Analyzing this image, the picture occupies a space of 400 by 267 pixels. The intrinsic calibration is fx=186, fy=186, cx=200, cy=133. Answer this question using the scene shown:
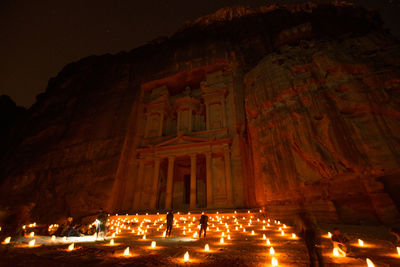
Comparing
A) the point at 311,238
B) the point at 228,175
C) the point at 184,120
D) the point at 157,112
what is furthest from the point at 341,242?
the point at 157,112

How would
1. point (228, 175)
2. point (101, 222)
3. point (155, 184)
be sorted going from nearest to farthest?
1. point (101, 222)
2. point (228, 175)
3. point (155, 184)

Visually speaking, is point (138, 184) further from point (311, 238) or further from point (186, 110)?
point (311, 238)

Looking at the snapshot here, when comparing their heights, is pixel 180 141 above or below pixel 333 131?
above

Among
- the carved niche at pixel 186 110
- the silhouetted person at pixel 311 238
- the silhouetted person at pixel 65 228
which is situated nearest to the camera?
the silhouetted person at pixel 311 238

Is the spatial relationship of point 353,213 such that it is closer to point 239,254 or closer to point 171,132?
point 239,254

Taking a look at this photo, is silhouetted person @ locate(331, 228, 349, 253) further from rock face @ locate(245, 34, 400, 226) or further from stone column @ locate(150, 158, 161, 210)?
stone column @ locate(150, 158, 161, 210)

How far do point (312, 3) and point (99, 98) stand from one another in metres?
29.8

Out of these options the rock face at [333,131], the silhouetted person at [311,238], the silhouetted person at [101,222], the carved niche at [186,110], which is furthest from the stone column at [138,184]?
the silhouetted person at [311,238]

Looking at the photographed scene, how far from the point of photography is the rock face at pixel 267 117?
990 cm

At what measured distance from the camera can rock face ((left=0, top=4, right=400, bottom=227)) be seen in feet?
32.5

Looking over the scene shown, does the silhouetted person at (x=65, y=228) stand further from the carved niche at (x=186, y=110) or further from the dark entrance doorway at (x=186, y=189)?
the carved niche at (x=186, y=110)

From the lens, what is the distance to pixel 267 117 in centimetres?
1440

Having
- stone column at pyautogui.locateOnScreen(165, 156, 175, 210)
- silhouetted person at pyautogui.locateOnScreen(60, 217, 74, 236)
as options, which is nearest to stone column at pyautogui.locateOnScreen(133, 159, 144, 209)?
stone column at pyautogui.locateOnScreen(165, 156, 175, 210)

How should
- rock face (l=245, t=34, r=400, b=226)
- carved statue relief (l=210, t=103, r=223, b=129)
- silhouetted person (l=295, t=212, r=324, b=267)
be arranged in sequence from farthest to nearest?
1. carved statue relief (l=210, t=103, r=223, b=129)
2. rock face (l=245, t=34, r=400, b=226)
3. silhouetted person (l=295, t=212, r=324, b=267)
